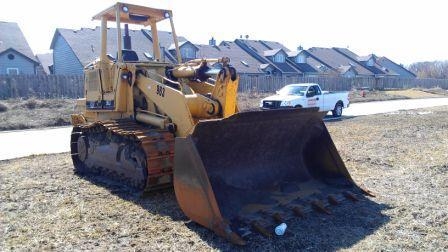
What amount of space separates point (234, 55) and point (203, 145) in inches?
1813

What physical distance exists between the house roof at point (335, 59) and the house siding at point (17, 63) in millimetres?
40262

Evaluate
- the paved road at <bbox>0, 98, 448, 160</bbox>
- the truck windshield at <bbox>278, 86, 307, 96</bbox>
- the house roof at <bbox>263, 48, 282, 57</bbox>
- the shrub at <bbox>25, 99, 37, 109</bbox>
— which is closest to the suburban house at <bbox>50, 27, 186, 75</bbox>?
the house roof at <bbox>263, 48, 282, 57</bbox>

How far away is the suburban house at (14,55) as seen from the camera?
38312mm

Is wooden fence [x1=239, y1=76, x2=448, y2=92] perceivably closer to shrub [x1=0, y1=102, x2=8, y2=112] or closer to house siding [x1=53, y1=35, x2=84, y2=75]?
house siding [x1=53, y1=35, x2=84, y2=75]

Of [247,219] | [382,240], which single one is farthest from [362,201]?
[247,219]

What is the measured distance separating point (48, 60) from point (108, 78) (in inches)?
2109

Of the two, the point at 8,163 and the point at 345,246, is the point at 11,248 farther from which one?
the point at 8,163

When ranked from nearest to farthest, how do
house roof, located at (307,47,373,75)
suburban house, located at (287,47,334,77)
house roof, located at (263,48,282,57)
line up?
1. house roof, located at (263,48,282,57)
2. suburban house, located at (287,47,334,77)
3. house roof, located at (307,47,373,75)

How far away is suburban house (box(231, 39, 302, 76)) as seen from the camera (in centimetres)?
5191

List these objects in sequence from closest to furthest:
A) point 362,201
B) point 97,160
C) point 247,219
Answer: point 247,219
point 362,201
point 97,160

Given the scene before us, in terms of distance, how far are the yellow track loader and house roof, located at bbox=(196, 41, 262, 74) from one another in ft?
126

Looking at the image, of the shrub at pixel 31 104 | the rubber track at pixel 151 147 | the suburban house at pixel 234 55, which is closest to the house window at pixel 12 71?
the shrub at pixel 31 104

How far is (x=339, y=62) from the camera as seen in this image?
6538 cm

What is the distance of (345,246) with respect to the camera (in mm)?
4594
